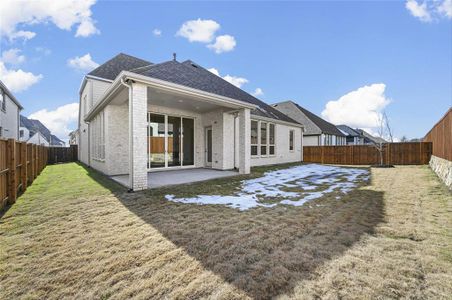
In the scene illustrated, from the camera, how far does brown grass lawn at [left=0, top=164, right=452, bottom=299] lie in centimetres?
202

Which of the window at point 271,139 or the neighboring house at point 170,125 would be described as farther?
the window at point 271,139

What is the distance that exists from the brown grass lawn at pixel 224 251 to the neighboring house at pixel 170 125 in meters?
2.94

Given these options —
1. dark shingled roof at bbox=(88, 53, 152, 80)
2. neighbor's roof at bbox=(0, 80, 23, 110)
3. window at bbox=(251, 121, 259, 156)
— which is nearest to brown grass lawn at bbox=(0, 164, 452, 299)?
window at bbox=(251, 121, 259, 156)

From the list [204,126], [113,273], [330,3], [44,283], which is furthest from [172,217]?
[330,3]

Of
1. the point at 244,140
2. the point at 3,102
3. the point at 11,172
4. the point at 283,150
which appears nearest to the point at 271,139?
the point at 283,150

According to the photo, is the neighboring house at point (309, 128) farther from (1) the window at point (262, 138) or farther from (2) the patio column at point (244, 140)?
(2) the patio column at point (244, 140)

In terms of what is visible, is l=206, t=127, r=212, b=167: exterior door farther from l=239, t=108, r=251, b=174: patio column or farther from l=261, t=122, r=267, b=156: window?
l=261, t=122, r=267, b=156: window

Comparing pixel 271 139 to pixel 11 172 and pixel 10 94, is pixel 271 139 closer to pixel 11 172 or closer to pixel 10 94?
pixel 11 172

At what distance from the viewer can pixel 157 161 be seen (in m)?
10.5

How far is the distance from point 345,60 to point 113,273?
625 inches

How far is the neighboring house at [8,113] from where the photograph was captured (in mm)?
14607

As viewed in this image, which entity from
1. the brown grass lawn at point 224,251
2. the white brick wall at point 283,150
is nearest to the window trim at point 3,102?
the brown grass lawn at point 224,251

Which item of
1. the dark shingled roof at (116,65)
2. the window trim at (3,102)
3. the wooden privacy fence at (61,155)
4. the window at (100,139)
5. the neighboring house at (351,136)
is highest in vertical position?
the dark shingled roof at (116,65)

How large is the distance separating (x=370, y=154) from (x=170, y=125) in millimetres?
16111
